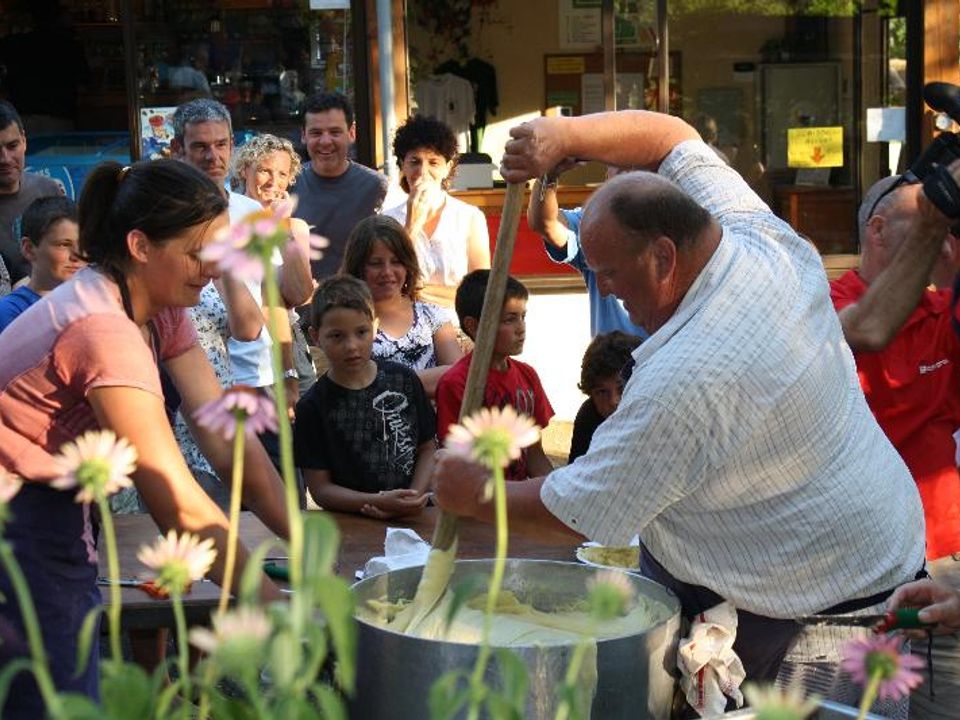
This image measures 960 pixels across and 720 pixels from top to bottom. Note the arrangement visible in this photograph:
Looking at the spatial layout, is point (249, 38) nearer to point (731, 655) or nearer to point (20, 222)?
point (20, 222)

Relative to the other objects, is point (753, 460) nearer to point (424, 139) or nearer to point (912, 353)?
point (912, 353)

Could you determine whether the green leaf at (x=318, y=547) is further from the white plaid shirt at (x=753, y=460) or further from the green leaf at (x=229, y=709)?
the white plaid shirt at (x=753, y=460)

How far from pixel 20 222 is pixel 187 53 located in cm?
445

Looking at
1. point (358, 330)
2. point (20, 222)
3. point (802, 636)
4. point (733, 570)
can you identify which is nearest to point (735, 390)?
point (733, 570)

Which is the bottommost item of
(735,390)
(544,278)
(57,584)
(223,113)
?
(544,278)

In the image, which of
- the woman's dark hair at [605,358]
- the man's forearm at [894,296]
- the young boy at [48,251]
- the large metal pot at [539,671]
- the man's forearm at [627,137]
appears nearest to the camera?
the large metal pot at [539,671]

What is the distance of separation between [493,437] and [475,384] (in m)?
1.21

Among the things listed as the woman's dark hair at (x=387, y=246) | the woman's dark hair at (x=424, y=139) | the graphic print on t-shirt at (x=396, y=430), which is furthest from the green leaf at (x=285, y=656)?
the woman's dark hair at (x=424, y=139)

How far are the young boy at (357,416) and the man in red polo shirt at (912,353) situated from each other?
1226 millimetres

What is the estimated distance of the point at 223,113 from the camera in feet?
16.6

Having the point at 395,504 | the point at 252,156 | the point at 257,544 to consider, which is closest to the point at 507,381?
the point at 395,504

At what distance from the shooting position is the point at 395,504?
3445 mm

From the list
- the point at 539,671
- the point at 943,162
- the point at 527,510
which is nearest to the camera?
the point at 539,671

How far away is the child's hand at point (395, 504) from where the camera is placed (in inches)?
136
